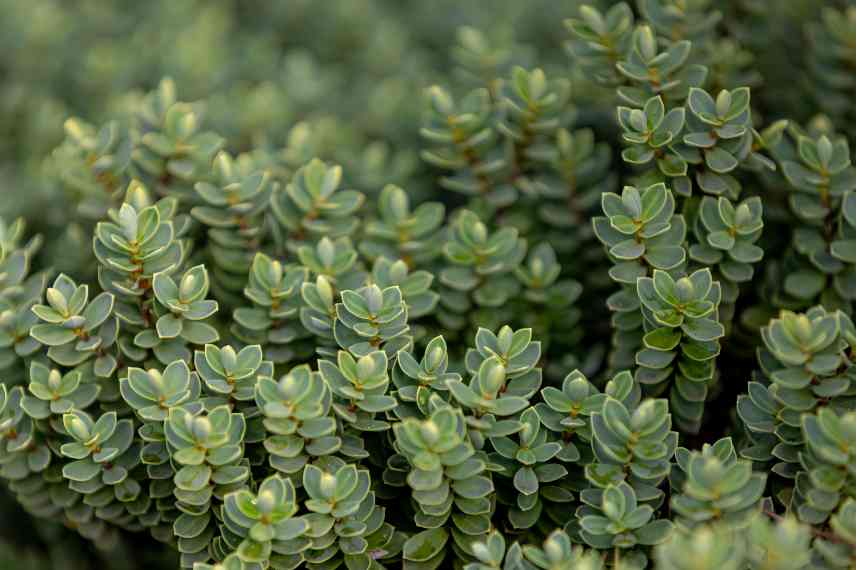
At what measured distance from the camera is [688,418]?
1556mm

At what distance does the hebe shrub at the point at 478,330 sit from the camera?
136 cm

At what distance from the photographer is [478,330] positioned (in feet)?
4.82

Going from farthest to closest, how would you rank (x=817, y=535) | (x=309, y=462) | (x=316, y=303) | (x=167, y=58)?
(x=167, y=58) < (x=316, y=303) < (x=309, y=462) < (x=817, y=535)

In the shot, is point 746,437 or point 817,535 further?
point 746,437

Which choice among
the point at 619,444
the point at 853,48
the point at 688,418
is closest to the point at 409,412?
the point at 619,444

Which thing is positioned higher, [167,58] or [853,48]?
[853,48]

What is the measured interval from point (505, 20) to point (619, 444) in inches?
56.7

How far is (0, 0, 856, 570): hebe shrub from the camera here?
1356 millimetres

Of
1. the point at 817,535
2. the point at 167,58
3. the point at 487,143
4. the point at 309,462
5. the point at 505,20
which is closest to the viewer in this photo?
the point at 817,535

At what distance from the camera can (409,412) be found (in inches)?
57.0

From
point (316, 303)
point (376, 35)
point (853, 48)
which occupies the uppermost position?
point (853, 48)

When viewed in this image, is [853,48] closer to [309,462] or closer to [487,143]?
[487,143]

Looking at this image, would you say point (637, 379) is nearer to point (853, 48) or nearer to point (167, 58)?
point (853, 48)

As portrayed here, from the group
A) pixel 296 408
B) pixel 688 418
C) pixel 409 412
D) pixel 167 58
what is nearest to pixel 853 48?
pixel 688 418
